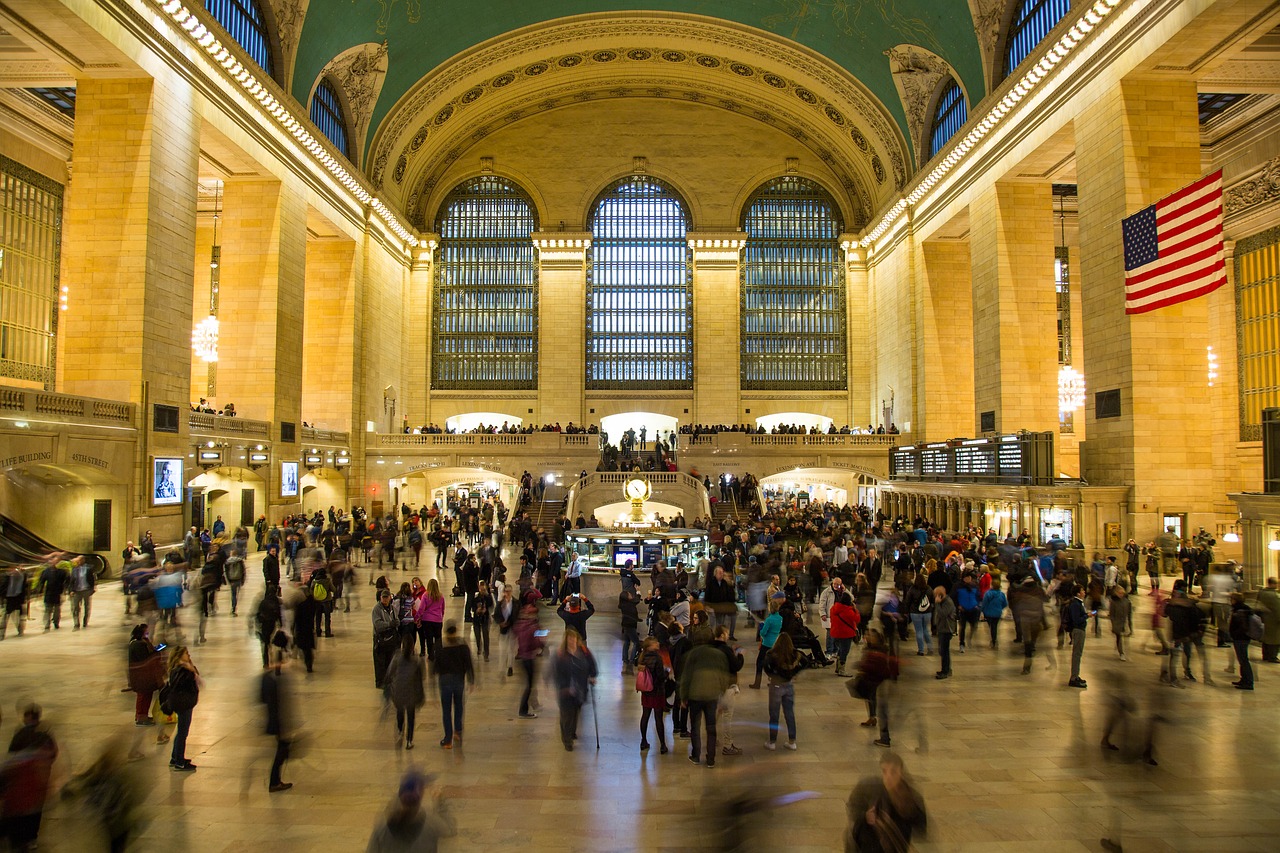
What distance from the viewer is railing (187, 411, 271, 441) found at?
65.2 ft

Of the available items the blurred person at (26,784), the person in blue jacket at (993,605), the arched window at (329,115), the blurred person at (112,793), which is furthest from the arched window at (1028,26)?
the blurred person at (26,784)

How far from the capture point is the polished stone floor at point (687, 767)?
529 cm

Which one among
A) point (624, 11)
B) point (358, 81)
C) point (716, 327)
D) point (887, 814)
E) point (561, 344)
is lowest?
point (887, 814)

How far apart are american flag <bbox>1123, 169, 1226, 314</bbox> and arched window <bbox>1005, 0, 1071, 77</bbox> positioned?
305 inches

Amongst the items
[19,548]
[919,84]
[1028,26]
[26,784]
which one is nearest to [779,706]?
[26,784]

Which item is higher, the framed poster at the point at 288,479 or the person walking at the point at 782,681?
the framed poster at the point at 288,479

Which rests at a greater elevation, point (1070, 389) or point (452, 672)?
point (1070, 389)

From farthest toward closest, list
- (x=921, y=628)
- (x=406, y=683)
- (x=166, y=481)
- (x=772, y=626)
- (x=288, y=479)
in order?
1. (x=288, y=479)
2. (x=166, y=481)
3. (x=921, y=628)
4. (x=772, y=626)
5. (x=406, y=683)

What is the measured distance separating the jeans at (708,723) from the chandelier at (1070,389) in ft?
88.6

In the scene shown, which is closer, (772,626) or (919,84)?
(772,626)

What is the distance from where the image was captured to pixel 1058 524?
18.2 m

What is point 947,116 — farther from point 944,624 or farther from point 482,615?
point 482,615

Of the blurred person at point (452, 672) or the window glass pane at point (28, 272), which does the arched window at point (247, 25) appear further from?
the blurred person at point (452, 672)

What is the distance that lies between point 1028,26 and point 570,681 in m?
23.9
